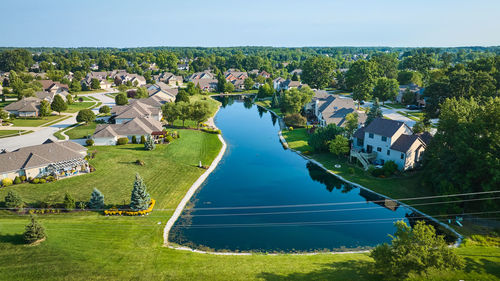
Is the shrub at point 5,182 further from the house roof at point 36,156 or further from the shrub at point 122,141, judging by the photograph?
the shrub at point 122,141

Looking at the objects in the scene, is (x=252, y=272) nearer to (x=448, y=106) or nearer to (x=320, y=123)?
(x=448, y=106)

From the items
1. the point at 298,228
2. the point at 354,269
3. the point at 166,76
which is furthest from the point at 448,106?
the point at 166,76

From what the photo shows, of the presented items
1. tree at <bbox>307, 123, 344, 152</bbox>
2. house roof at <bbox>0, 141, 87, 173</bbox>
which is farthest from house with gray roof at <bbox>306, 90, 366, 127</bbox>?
house roof at <bbox>0, 141, 87, 173</bbox>

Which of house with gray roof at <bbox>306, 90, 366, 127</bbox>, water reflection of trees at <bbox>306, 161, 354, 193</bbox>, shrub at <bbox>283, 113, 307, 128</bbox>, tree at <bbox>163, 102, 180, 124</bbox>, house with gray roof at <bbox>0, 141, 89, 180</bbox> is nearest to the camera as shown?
house with gray roof at <bbox>0, 141, 89, 180</bbox>

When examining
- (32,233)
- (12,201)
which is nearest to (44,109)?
(12,201)

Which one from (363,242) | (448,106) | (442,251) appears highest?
(448,106)

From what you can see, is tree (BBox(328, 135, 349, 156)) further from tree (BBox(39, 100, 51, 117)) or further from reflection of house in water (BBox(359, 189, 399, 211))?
tree (BBox(39, 100, 51, 117))
